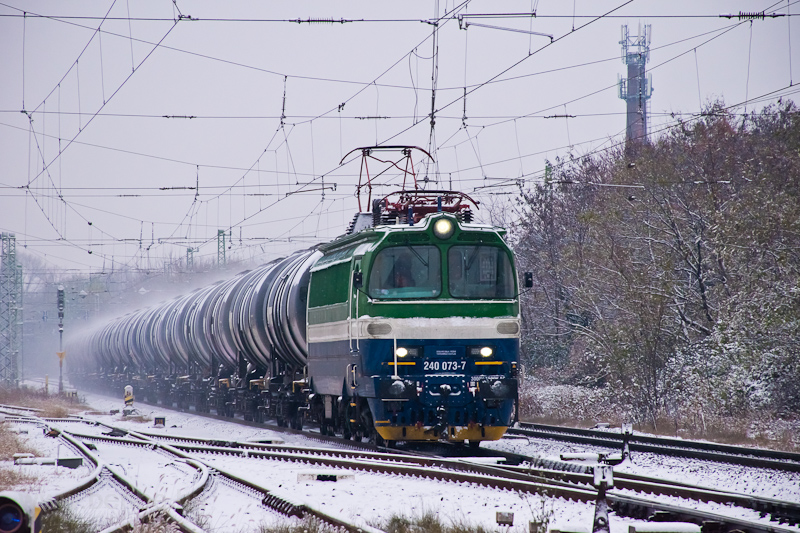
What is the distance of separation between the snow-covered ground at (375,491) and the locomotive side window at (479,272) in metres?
2.37

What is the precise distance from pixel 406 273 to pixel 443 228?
811mm

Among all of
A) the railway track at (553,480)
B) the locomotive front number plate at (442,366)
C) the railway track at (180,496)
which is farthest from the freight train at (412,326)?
the railway track at (180,496)

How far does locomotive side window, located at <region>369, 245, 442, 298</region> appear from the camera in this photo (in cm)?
1291

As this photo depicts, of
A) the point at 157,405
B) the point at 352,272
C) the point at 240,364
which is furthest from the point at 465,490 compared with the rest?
the point at 157,405

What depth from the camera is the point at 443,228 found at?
517 inches

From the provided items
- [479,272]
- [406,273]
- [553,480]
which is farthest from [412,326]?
[553,480]

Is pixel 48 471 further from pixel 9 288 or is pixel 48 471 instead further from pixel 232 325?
pixel 9 288

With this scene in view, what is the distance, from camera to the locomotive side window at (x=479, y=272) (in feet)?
43.2

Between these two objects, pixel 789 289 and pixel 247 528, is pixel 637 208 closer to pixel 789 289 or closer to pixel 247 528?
pixel 789 289

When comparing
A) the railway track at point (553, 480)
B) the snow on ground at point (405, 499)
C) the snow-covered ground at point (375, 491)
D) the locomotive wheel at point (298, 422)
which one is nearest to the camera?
the railway track at point (553, 480)

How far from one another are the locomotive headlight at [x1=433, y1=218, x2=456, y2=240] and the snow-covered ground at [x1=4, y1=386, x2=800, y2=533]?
329 centimetres

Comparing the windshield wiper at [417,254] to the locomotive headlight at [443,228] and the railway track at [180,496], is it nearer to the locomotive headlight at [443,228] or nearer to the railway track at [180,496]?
the locomotive headlight at [443,228]

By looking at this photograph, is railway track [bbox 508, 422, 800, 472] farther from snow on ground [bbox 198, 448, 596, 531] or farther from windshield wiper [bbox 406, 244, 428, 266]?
windshield wiper [bbox 406, 244, 428, 266]

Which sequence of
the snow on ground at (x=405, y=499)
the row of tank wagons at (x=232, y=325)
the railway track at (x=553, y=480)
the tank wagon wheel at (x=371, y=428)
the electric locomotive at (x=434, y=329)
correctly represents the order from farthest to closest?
the row of tank wagons at (x=232, y=325) → the tank wagon wheel at (x=371, y=428) → the electric locomotive at (x=434, y=329) → the snow on ground at (x=405, y=499) → the railway track at (x=553, y=480)
